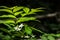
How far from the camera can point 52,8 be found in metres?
3.19

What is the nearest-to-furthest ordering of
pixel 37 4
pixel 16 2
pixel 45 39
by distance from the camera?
pixel 45 39
pixel 16 2
pixel 37 4

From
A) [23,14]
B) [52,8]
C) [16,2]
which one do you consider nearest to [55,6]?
[52,8]

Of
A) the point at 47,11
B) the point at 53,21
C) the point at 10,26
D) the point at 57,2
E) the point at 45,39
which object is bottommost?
the point at 45,39

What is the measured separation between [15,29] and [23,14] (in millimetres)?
129

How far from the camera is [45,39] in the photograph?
4.39 ft

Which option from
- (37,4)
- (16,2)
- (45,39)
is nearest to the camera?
(45,39)

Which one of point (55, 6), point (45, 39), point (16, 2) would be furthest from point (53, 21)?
point (45, 39)

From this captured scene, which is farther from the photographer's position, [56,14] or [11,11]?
[56,14]

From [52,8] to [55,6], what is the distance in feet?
0.31

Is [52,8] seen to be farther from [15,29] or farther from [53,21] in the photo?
[15,29]

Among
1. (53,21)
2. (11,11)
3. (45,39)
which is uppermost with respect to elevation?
(53,21)

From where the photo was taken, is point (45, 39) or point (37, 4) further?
point (37, 4)

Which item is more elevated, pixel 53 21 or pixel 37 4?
pixel 37 4

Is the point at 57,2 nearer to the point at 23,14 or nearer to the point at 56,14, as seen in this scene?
the point at 56,14
